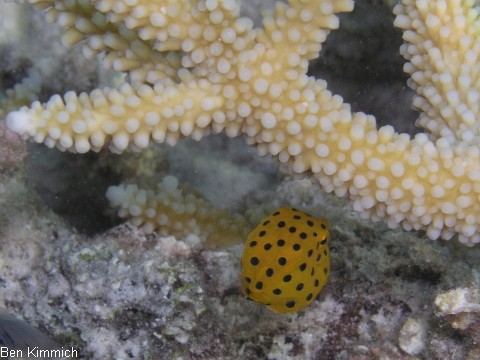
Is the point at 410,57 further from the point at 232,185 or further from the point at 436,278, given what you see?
the point at 232,185

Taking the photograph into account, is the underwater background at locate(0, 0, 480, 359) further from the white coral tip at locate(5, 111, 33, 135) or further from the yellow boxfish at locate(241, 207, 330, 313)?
the white coral tip at locate(5, 111, 33, 135)

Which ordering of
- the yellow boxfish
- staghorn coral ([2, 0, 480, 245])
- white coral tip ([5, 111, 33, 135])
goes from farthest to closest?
the yellow boxfish, staghorn coral ([2, 0, 480, 245]), white coral tip ([5, 111, 33, 135])

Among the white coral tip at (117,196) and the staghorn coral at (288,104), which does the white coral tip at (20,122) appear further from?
the white coral tip at (117,196)

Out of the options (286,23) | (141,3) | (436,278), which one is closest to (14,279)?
(141,3)

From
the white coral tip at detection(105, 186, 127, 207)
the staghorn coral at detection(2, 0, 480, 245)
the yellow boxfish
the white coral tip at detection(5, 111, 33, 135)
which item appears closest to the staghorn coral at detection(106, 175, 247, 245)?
the white coral tip at detection(105, 186, 127, 207)

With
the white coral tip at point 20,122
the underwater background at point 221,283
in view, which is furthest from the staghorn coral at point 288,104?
the underwater background at point 221,283

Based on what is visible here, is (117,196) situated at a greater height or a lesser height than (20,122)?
lesser

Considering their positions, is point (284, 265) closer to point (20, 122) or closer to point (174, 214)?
point (174, 214)

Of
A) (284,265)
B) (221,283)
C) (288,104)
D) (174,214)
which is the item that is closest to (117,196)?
(174,214)
